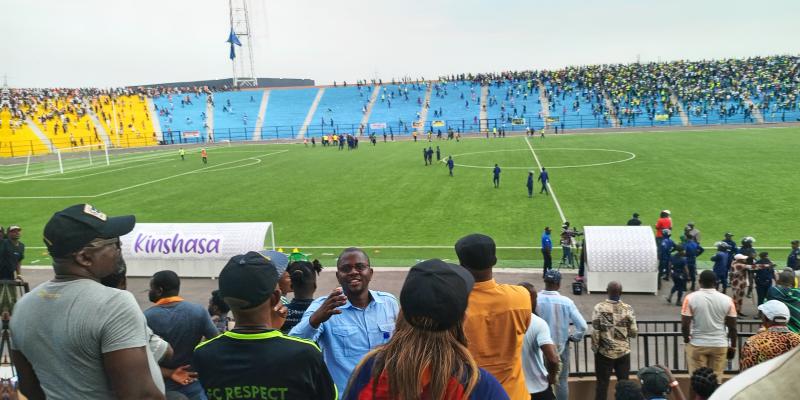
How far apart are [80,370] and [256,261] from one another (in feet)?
3.40

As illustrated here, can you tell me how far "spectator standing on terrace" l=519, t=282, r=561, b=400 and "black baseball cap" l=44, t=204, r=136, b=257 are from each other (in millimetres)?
3637

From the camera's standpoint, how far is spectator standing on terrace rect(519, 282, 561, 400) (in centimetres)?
525

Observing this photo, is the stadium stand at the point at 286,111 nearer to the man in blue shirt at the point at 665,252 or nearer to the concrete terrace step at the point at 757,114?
the concrete terrace step at the point at 757,114

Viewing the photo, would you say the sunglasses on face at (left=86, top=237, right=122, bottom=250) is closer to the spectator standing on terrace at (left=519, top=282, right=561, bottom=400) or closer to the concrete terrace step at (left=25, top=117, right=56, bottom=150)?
the spectator standing on terrace at (left=519, top=282, right=561, bottom=400)

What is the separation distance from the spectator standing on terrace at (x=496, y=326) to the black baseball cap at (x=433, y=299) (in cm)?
152

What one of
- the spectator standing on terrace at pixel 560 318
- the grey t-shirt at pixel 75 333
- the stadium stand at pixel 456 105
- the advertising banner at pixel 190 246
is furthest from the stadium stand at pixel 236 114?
the grey t-shirt at pixel 75 333

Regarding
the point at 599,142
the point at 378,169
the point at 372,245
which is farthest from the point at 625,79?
the point at 372,245

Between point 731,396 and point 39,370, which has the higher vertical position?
point 731,396

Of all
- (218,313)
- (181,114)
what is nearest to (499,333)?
(218,313)

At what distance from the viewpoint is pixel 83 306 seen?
2938mm

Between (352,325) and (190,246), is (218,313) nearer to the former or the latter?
(352,325)

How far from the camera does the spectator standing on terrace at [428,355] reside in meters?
2.48

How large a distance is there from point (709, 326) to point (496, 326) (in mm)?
4833

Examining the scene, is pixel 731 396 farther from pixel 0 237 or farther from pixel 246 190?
pixel 246 190
